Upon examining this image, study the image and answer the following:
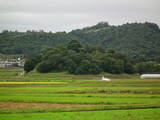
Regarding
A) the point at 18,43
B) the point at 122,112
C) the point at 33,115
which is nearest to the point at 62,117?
the point at 33,115

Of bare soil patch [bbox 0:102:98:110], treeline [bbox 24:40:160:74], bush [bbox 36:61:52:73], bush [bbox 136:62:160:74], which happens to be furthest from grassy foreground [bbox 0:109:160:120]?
bush [bbox 136:62:160:74]

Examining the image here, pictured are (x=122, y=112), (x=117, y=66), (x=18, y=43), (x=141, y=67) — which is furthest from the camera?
(x=18, y=43)

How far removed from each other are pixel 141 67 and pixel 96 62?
16671 mm

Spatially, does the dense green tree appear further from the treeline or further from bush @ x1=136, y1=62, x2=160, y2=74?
bush @ x1=136, y1=62, x2=160, y2=74

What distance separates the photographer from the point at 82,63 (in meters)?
104

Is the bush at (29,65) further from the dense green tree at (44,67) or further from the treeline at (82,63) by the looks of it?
the dense green tree at (44,67)

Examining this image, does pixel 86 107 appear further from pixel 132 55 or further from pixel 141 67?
pixel 132 55

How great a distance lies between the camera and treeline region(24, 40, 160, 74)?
10288 cm

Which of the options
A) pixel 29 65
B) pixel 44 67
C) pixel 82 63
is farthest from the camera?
pixel 29 65

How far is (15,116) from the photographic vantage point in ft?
89.7

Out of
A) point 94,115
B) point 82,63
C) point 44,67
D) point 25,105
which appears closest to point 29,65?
point 44,67

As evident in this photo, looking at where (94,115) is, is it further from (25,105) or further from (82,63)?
(82,63)

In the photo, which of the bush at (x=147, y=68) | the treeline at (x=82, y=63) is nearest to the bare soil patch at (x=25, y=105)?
the treeline at (x=82, y=63)

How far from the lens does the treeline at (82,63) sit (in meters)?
103
